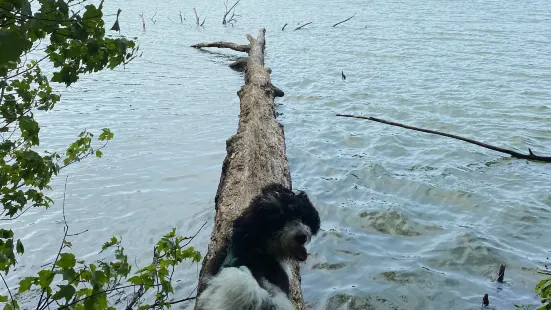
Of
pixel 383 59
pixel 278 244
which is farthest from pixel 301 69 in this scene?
pixel 278 244

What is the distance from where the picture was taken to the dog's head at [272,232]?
4.77m

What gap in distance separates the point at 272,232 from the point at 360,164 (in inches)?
269

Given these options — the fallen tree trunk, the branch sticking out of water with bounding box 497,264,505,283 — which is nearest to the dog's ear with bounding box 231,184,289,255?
the fallen tree trunk

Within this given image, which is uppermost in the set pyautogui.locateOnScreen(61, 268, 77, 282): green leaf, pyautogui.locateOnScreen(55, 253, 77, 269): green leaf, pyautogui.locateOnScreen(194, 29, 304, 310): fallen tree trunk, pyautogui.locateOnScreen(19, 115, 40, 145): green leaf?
pyautogui.locateOnScreen(19, 115, 40, 145): green leaf

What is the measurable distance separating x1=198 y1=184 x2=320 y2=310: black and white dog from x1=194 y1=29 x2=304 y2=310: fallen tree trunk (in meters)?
0.55

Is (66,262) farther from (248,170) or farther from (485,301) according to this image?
(485,301)

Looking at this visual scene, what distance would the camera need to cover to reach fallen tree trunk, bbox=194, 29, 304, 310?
5.83 metres

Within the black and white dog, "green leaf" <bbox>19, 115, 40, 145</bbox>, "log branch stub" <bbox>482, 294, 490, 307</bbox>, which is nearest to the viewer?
"green leaf" <bbox>19, 115, 40, 145</bbox>

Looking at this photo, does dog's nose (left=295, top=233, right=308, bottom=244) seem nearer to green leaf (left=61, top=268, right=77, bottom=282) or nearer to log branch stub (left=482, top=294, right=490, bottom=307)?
green leaf (left=61, top=268, right=77, bottom=282)

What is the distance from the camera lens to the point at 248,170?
7.75 m

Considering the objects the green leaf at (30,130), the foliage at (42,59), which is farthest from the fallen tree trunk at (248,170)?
the green leaf at (30,130)

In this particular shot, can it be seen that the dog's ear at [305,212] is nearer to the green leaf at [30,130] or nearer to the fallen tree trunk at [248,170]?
the fallen tree trunk at [248,170]

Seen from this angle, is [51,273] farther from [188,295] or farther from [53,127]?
[53,127]

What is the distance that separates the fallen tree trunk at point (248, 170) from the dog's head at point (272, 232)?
0.58m
